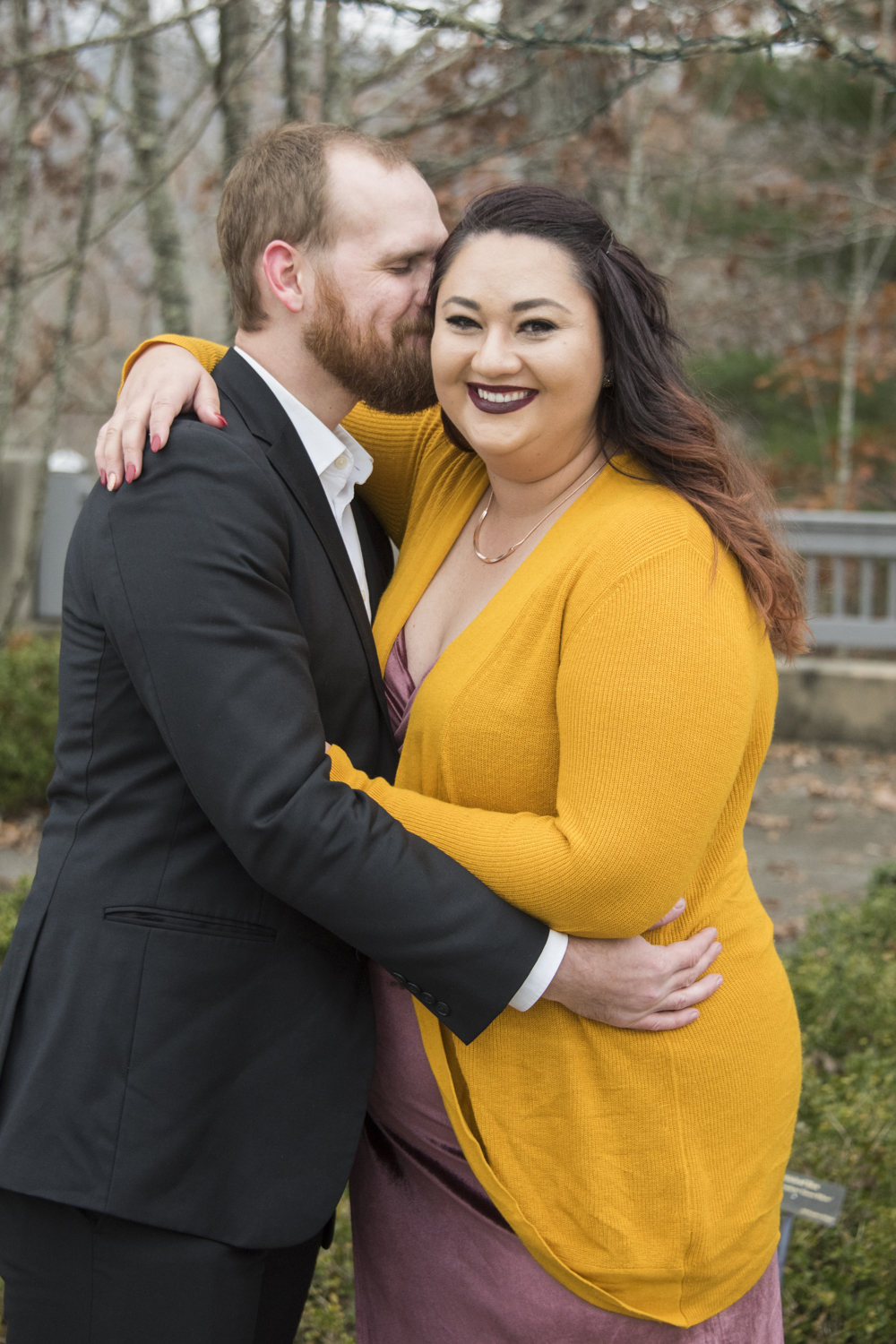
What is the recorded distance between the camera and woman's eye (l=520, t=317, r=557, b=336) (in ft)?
5.93

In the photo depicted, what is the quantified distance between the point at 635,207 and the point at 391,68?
121 inches

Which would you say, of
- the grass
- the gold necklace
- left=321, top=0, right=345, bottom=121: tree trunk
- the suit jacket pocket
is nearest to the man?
the suit jacket pocket

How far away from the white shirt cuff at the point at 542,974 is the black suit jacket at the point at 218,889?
2cm

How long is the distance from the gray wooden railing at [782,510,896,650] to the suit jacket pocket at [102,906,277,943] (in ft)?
21.9

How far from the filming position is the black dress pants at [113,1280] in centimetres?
175

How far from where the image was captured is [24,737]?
6.27m

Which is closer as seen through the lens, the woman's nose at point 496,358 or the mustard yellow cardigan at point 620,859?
the mustard yellow cardigan at point 620,859

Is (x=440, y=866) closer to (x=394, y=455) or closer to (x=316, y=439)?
(x=316, y=439)

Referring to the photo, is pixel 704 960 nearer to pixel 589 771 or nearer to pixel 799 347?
pixel 589 771

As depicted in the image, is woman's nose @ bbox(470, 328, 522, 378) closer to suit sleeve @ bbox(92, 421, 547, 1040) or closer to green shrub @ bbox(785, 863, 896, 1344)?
suit sleeve @ bbox(92, 421, 547, 1040)

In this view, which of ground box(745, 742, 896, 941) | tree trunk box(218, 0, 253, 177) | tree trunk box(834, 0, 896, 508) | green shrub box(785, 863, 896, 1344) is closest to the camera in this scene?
green shrub box(785, 863, 896, 1344)

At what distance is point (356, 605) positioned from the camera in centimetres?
195

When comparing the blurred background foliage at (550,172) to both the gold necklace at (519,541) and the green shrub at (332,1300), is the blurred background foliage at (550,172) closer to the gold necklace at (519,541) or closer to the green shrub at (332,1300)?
the gold necklace at (519,541)

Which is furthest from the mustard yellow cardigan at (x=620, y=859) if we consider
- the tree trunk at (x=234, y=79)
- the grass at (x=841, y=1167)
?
the tree trunk at (x=234, y=79)
